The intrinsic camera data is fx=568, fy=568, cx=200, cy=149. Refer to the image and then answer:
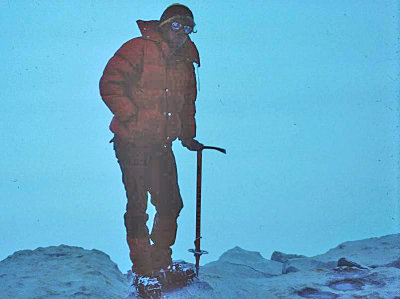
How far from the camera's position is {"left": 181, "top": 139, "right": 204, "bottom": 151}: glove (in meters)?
5.83

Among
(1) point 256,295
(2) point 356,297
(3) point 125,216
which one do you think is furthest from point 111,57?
(2) point 356,297

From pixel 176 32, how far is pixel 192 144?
1160 millimetres

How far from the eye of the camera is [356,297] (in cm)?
552

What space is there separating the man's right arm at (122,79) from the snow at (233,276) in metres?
1.75

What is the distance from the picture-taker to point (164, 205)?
5746mm

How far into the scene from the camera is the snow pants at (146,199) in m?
5.44

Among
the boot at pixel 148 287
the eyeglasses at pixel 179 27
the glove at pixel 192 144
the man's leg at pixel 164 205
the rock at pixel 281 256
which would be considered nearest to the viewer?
the boot at pixel 148 287

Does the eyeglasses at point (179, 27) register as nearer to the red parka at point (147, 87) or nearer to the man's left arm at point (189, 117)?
the red parka at point (147, 87)

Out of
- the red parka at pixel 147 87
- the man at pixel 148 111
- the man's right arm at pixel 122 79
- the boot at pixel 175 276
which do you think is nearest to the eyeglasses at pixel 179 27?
the man at pixel 148 111

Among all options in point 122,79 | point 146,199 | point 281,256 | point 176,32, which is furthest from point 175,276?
point 281,256

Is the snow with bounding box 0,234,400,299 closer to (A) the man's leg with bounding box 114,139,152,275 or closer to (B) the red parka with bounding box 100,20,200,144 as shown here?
(A) the man's leg with bounding box 114,139,152,275

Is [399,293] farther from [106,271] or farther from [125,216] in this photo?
[106,271]

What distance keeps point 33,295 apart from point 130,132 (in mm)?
1751

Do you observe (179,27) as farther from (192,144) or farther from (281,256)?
Answer: (281,256)
